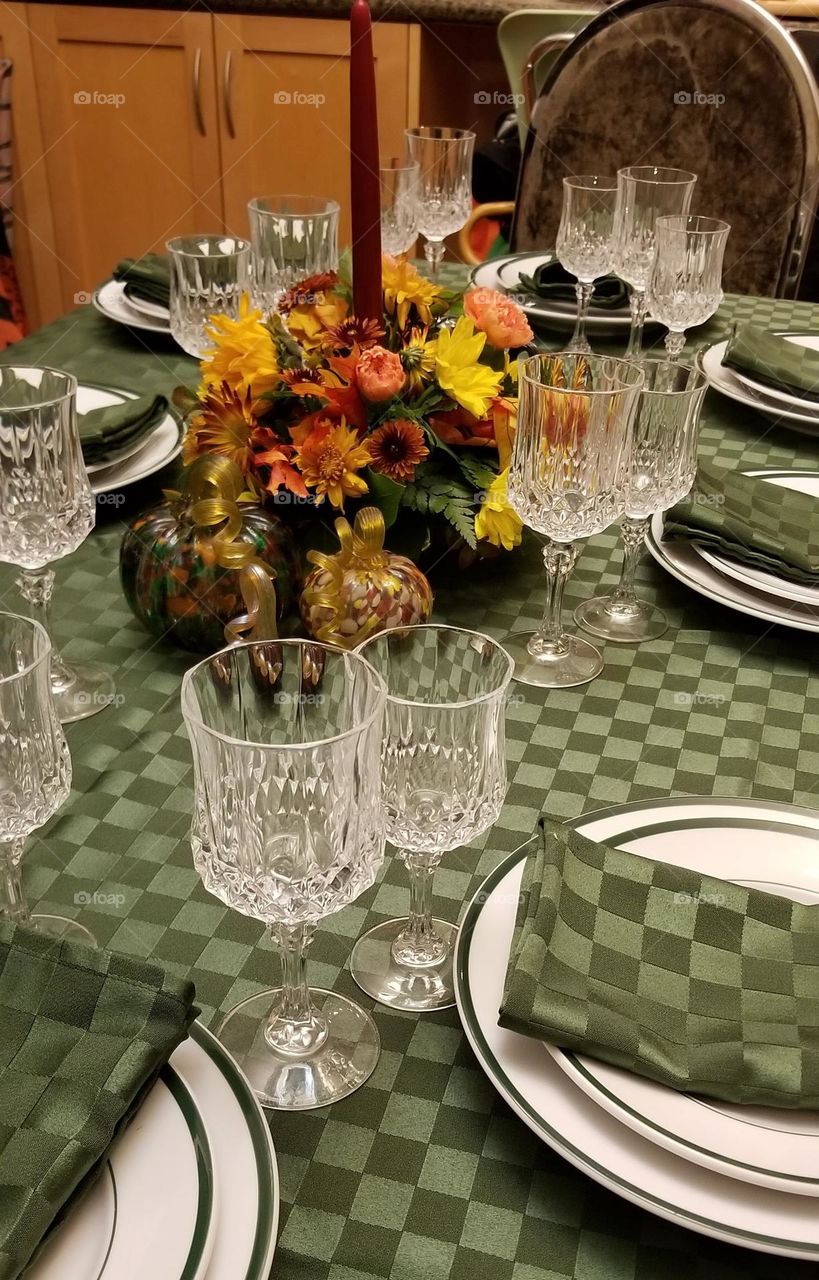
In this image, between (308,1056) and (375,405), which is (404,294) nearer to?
(375,405)

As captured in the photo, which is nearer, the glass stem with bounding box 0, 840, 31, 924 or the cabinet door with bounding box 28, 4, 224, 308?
the glass stem with bounding box 0, 840, 31, 924

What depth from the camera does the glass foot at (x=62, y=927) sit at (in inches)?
23.5

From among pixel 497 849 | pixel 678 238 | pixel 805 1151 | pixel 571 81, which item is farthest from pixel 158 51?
pixel 805 1151

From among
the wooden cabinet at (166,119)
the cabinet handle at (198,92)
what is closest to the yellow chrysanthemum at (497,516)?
the wooden cabinet at (166,119)

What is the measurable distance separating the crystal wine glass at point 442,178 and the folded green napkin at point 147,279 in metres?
0.29

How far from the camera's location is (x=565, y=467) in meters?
0.77

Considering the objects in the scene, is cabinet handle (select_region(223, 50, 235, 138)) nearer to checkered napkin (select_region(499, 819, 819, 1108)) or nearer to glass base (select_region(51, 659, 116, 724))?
glass base (select_region(51, 659, 116, 724))

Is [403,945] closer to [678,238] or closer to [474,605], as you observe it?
[474,605]

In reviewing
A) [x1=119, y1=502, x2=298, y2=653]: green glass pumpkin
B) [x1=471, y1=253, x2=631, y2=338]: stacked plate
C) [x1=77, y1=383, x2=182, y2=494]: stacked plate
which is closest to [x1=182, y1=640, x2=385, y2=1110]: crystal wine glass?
[x1=119, y1=502, x2=298, y2=653]: green glass pumpkin

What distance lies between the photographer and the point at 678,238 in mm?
1047

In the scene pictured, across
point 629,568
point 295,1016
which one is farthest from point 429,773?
point 629,568

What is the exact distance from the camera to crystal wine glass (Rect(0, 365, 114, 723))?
72cm

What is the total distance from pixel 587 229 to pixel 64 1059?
3.20ft

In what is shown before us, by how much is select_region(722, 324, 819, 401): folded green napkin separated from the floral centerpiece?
0.36 m
